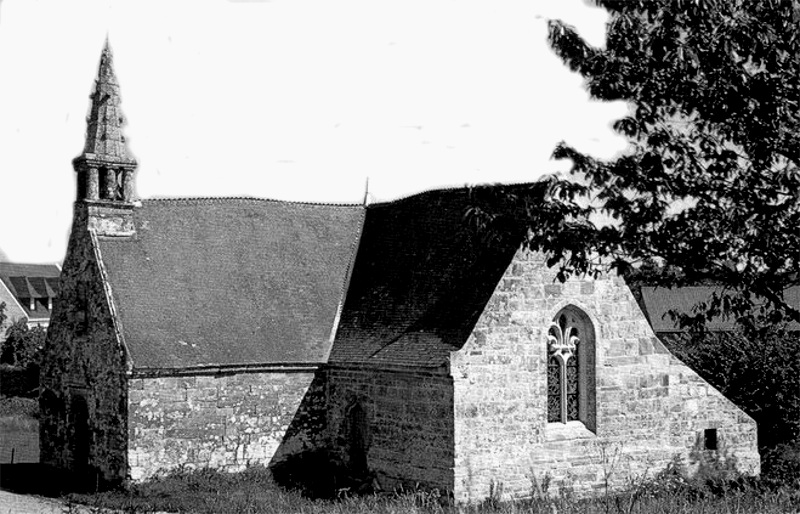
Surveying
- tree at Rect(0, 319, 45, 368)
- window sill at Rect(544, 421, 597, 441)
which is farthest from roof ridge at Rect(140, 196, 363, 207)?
tree at Rect(0, 319, 45, 368)

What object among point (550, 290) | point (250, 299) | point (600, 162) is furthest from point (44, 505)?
point (600, 162)

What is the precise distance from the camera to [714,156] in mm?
14898

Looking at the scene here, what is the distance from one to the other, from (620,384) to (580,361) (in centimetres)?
110

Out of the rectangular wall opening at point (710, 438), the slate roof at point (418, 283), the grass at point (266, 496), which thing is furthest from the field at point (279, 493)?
the slate roof at point (418, 283)

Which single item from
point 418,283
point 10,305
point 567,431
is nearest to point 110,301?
point 418,283

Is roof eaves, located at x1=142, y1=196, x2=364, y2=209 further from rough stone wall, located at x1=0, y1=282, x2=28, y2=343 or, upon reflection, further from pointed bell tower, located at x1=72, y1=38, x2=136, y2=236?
rough stone wall, located at x1=0, y1=282, x2=28, y2=343

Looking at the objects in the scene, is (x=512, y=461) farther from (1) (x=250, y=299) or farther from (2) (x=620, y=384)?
(1) (x=250, y=299)

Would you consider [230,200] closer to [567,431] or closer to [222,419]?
[222,419]

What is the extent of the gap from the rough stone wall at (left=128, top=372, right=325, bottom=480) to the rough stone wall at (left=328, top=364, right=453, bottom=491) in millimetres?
922

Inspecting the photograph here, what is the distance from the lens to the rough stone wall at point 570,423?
76.0 feet

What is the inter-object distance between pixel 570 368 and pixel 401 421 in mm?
4189

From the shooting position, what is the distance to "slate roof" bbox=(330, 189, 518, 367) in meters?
24.0

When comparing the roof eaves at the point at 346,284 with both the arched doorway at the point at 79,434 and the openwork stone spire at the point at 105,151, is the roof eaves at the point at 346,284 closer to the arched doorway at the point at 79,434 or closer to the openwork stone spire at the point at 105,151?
the openwork stone spire at the point at 105,151

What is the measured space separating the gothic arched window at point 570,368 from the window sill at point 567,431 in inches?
5.7
